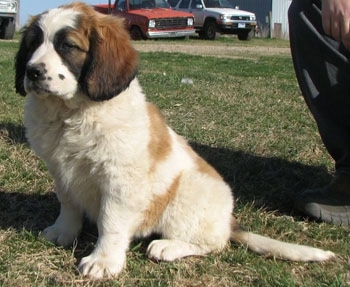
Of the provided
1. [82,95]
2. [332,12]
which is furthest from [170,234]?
[332,12]

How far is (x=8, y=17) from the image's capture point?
1689 centimetres

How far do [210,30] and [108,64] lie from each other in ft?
72.6

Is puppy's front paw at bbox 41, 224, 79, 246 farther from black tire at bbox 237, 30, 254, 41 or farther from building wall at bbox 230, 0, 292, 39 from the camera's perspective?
building wall at bbox 230, 0, 292, 39

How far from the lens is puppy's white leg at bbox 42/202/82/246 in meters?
2.74

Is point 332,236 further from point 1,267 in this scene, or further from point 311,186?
point 1,267

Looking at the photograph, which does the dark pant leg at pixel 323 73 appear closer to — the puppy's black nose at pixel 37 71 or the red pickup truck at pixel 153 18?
the puppy's black nose at pixel 37 71

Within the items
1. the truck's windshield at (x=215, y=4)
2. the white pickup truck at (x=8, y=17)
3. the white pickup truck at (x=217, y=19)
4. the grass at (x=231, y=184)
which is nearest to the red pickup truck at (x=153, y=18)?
the white pickup truck at (x=217, y=19)

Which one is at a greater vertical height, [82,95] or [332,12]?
[332,12]

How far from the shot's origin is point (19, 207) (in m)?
3.15

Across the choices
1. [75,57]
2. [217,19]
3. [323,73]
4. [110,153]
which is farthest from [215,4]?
[110,153]

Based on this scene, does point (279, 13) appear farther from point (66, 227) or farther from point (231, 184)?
point (66, 227)

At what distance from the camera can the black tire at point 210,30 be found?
23906 millimetres

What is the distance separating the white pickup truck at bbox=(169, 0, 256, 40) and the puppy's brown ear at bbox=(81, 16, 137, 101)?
69.9ft

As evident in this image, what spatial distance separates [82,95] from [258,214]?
4.12 ft
